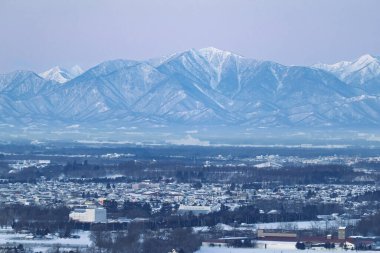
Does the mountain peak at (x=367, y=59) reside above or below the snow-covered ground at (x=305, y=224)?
above

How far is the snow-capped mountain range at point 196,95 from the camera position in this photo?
126m

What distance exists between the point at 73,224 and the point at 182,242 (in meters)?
5.41

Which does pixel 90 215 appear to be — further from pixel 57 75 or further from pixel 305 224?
pixel 57 75

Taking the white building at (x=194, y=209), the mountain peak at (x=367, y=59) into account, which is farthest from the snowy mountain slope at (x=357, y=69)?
the white building at (x=194, y=209)

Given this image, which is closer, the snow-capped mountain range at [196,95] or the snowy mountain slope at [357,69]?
the snow-capped mountain range at [196,95]

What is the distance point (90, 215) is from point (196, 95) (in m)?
89.5

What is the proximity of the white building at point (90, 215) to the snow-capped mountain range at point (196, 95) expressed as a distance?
78586 mm

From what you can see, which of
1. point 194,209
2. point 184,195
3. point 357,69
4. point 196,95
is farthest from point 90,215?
point 357,69

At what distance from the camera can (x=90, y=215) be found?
142 ft

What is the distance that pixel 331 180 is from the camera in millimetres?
62438

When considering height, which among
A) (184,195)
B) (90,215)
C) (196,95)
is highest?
(196,95)

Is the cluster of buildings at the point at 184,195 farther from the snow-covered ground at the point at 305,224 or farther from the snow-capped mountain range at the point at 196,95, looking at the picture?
the snow-capped mountain range at the point at 196,95

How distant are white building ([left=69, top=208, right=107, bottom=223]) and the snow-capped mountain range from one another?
7859 cm

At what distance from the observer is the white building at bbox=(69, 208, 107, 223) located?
42781 mm
